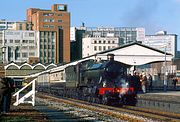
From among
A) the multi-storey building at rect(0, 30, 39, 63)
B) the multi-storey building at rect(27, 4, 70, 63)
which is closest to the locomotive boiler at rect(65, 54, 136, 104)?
the multi-storey building at rect(0, 30, 39, 63)

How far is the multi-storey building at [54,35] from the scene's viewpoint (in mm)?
181000

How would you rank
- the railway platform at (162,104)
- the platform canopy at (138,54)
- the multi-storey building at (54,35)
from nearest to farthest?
the railway platform at (162,104) < the platform canopy at (138,54) < the multi-storey building at (54,35)

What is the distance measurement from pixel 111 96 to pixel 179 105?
6.94 metres

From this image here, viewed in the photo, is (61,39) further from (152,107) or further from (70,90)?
(152,107)

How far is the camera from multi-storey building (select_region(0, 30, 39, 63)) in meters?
174

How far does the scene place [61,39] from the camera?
605ft

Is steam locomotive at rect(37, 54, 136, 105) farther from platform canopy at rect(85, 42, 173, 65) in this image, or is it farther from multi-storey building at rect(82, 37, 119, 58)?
multi-storey building at rect(82, 37, 119, 58)

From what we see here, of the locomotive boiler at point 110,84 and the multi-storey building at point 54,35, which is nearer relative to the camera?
the locomotive boiler at point 110,84

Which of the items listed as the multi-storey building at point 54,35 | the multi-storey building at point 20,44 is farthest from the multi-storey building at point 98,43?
the multi-storey building at point 20,44

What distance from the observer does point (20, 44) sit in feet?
577

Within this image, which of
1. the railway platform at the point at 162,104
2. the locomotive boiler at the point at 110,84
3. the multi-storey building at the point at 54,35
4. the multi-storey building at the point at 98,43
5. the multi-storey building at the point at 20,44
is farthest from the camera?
the multi-storey building at the point at 98,43

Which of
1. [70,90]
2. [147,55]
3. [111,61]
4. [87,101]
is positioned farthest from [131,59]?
[111,61]

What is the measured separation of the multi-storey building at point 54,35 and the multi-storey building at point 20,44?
10.8 ft

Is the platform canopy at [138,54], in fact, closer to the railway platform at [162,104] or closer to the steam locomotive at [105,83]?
the steam locomotive at [105,83]
